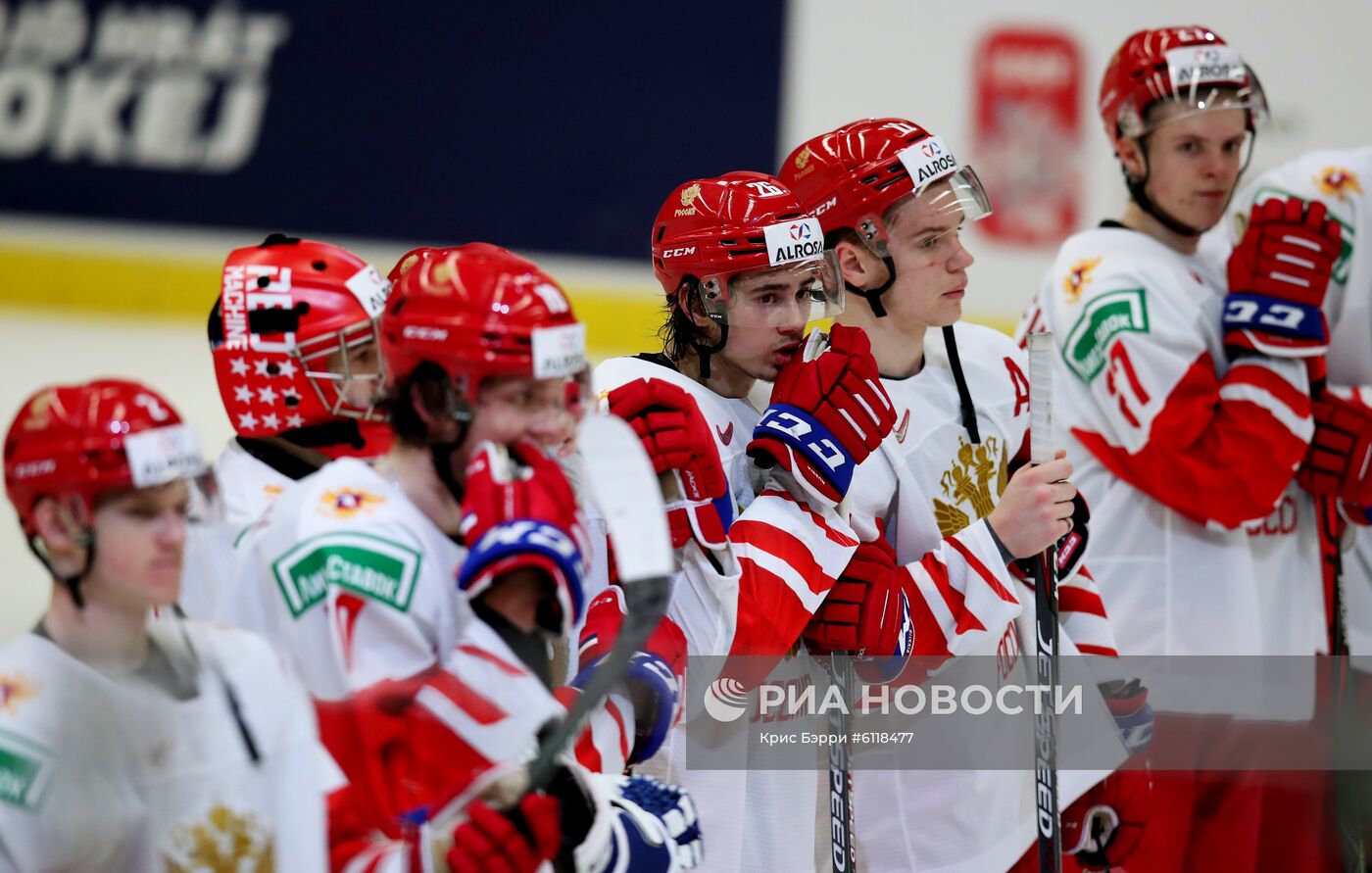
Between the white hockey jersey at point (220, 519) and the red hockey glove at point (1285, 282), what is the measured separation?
1.65 meters

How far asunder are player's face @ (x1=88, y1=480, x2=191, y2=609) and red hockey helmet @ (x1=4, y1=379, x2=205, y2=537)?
17 mm

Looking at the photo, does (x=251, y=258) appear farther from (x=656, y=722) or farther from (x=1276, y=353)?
(x=1276, y=353)

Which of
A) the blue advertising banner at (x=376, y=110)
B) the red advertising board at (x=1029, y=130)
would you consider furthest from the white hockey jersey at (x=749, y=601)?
the red advertising board at (x=1029, y=130)

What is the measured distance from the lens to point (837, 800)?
82.3 inches

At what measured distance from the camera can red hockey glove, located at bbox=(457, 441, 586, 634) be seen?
1.43 m

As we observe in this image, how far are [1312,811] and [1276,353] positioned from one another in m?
0.76

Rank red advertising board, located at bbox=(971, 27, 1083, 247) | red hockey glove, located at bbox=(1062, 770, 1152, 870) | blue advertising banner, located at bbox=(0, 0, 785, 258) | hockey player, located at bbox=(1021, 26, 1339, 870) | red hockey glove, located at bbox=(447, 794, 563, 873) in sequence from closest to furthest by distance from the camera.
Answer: red hockey glove, located at bbox=(447, 794, 563, 873) < red hockey glove, located at bbox=(1062, 770, 1152, 870) < hockey player, located at bbox=(1021, 26, 1339, 870) < blue advertising banner, located at bbox=(0, 0, 785, 258) < red advertising board, located at bbox=(971, 27, 1083, 247)

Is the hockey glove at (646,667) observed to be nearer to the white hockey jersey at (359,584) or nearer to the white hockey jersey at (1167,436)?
the white hockey jersey at (359,584)

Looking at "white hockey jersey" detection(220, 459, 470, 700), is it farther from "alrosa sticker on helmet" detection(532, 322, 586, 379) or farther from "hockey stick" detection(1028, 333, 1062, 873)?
"hockey stick" detection(1028, 333, 1062, 873)

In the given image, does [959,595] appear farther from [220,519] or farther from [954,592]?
[220,519]

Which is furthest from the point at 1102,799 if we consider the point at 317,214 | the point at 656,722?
the point at 317,214

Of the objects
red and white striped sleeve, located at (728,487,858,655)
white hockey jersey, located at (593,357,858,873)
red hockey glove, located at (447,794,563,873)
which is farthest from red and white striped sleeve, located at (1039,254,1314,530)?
red hockey glove, located at (447,794,563,873)

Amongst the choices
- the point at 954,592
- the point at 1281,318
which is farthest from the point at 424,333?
the point at 1281,318

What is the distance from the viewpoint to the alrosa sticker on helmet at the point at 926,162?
2.29m
